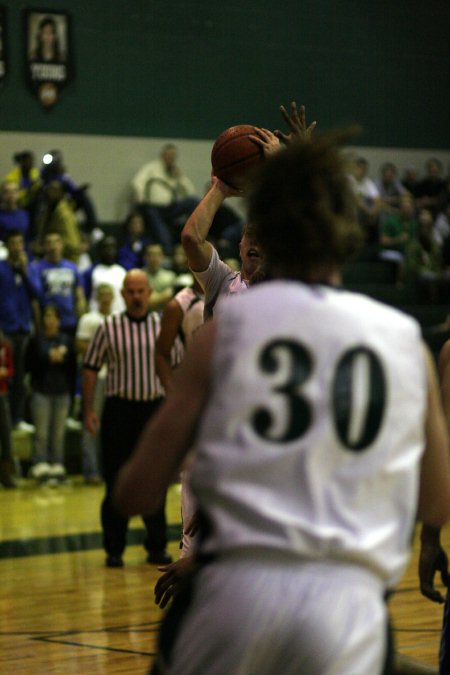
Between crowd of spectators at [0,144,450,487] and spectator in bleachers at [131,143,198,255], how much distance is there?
1 cm

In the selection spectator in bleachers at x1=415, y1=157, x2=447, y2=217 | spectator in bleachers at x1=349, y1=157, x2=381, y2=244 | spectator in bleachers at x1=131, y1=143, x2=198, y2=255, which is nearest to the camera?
spectator in bleachers at x1=131, y1=143, x2=198, y2=255

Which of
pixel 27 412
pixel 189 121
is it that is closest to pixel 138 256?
pixel 27 412

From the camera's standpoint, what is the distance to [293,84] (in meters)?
18.5

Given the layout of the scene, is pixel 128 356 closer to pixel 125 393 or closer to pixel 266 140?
pixel 125 393

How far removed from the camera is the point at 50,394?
1148 centimetres

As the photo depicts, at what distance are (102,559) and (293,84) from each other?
38.6 feet

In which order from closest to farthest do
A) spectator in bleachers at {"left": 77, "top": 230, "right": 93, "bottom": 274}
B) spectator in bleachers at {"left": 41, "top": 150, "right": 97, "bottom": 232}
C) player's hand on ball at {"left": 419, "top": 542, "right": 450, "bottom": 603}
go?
player's hand on ball at {"left": 419, "top": 542, "right": 450, "bottom": 603} → spectator in bleachers at {"left": 77, "top": 230, "right": 93, "bottom": 274} → spectator in bleachers at {"left": 41, "top": 150, "right": 97, "bottom": 232}

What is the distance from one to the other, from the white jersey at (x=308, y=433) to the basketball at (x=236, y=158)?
1657 mm

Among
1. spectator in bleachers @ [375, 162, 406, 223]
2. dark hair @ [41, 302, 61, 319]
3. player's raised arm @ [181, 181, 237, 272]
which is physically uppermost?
spectator in bleachers @ [375, 162, 406, 223]

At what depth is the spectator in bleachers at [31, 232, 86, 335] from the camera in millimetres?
12289

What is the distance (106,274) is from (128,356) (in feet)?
16.8

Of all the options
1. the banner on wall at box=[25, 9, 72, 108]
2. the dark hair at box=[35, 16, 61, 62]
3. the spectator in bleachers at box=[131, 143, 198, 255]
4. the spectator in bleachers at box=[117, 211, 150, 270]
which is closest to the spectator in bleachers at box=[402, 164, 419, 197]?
the spectator in bleachers at box=[131, 143, 198, 255]

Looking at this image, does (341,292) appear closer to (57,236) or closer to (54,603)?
(54,603)

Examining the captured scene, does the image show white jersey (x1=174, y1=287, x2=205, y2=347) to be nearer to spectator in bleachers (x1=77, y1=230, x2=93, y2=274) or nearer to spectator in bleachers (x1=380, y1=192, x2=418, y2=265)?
spectator in bleachers (x1=77, y1=230, x2=93, y2=274)
